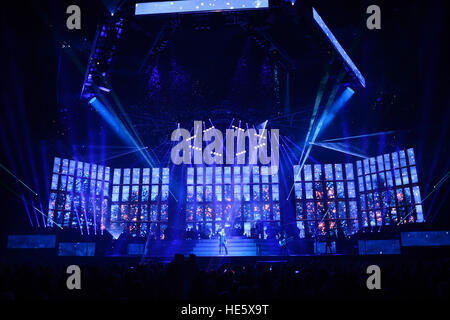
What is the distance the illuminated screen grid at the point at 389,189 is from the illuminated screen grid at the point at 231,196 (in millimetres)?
7097

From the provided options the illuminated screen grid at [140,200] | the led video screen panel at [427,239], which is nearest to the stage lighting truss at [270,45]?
the led video screen panel at [427,239]

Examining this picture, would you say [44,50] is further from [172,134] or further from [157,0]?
[172,134]

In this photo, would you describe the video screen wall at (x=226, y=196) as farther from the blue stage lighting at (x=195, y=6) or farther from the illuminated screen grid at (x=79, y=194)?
the blue stage lighting at (x=195, y=6)

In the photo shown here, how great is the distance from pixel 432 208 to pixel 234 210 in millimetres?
13824

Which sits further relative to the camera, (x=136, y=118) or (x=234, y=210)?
(x=234, y=210)

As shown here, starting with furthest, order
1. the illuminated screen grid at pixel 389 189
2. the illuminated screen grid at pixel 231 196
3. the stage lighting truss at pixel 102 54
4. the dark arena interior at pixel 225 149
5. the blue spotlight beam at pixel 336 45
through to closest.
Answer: the illuminated screen grid at pixel 231 196 < the illuminated screen grid at pixel 389 189 < the blue spotlight beam at pixel 336 45 < the stage lighting truss at pixel 102 54 < the dark arena interior at pixel 225 149

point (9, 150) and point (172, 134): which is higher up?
point (172, 134)

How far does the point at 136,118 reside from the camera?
64.6ft

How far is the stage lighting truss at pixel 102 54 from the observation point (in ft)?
35.5

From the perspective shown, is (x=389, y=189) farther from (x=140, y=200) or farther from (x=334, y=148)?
(x=140, y=200)

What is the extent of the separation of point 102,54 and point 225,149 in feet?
47.4

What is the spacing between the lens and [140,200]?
26.3 meters
